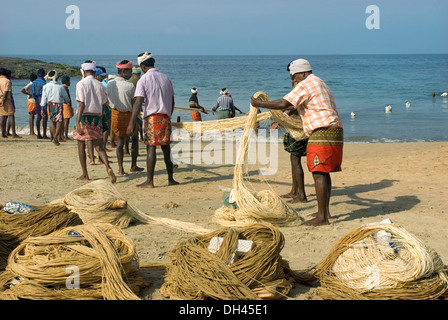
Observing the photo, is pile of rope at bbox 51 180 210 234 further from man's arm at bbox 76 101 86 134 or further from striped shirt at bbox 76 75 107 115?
striped shirt at bbox 76 75 107 115

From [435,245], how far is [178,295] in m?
3.05

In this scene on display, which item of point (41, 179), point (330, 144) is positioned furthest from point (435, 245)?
point (41, 179)

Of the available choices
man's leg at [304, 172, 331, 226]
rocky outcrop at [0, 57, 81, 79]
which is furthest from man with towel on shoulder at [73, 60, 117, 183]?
rocky outcrop at [0, 57, 81, 79]

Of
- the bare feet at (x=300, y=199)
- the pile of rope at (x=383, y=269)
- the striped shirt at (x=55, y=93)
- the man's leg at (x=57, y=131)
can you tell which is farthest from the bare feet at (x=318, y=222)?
the man's leg at (x=57, y=131)

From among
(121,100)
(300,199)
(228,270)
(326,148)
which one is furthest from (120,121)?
(228,270)

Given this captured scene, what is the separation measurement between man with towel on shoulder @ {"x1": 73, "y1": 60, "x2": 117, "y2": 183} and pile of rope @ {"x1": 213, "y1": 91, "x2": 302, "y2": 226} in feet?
9.97

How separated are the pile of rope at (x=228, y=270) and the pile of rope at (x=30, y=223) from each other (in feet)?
4.52

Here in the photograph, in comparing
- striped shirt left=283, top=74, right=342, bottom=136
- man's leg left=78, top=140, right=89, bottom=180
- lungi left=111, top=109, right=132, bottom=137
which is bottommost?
man's leg left=78, top=140, right=89, bottom=180

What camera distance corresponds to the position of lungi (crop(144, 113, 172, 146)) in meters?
8.38

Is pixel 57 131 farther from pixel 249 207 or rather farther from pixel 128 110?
pixel 249 207

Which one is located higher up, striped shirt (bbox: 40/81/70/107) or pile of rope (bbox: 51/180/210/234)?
striped shirt (bbox: 40/81/70/107)

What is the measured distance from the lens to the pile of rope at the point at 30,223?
491 centimetres

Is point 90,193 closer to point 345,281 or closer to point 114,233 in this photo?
point 114,233

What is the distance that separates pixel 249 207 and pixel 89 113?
→ 3.89 meters
